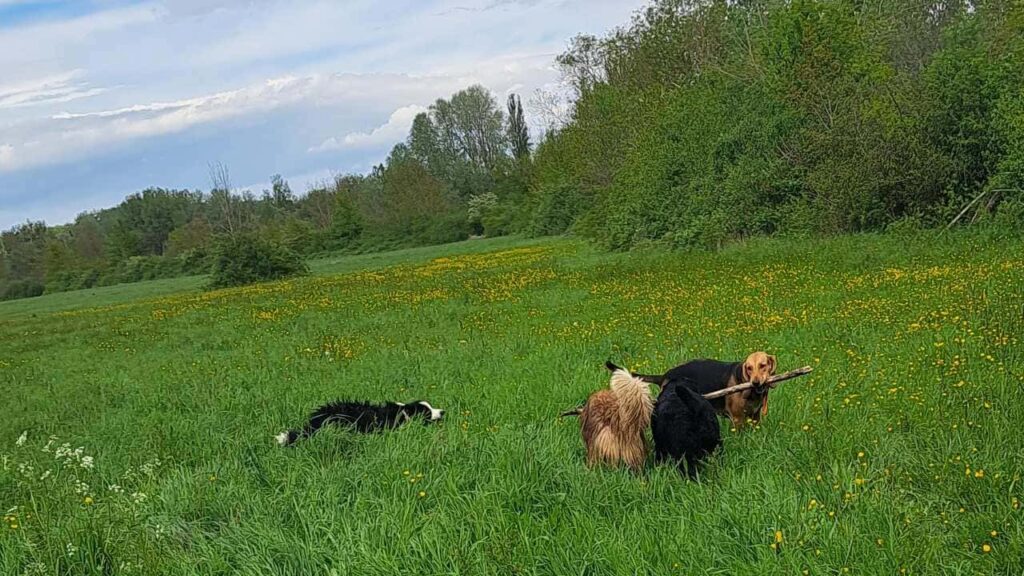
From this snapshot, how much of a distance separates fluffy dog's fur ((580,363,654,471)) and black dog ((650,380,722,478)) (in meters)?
0.12

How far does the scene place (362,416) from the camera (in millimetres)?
Answer: 6570

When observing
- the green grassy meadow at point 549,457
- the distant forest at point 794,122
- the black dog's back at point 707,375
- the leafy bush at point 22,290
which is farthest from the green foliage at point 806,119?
the leafy bush at point 22,290

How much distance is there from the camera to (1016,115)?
17062mm

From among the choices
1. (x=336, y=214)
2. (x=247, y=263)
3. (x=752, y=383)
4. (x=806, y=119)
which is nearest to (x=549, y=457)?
(x=752, y=383)

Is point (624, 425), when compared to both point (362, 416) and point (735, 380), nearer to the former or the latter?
point (735, 380)

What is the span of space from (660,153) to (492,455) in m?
24.3

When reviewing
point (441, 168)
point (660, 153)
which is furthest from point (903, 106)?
point (441, 168)

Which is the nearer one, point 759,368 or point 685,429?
point 685,429

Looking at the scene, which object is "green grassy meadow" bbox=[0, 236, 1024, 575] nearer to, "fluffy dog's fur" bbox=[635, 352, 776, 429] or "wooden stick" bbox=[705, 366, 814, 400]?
"fluffy dog's fur" bbox=[635, 352, 776, 429]

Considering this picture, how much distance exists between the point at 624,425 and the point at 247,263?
38.4 meters

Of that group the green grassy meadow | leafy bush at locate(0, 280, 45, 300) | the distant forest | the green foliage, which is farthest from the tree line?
the green grassy meadow

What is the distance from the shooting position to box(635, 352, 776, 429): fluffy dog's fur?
5320 millimetres

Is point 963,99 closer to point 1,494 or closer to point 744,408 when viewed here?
point 744,408

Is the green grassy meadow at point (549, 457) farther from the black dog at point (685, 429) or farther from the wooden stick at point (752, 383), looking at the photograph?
the wooden stick at point (752, 383)
